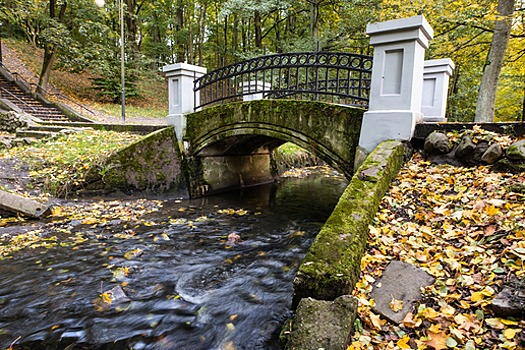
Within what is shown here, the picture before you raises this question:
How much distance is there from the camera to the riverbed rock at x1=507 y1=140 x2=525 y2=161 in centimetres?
357

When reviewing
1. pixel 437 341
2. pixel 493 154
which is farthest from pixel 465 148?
pixel 437 341

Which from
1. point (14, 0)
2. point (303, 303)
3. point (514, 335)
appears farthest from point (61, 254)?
point (14, 0)

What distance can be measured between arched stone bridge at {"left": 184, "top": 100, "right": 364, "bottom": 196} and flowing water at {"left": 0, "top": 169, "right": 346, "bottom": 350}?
5.75ft

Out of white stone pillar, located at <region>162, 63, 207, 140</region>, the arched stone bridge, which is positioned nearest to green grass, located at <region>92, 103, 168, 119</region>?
white stone pillar, located at <region>162, 63, 207, 140</region>

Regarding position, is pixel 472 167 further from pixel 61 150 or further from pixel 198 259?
pixel 61 150

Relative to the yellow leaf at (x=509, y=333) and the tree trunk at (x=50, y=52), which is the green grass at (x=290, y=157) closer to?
the yellow leaf at (x=509, y=333)

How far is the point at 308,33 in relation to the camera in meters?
17.3

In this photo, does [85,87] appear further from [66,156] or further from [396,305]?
[396,305]

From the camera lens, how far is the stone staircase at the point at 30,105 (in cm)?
1302

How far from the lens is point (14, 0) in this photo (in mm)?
11352

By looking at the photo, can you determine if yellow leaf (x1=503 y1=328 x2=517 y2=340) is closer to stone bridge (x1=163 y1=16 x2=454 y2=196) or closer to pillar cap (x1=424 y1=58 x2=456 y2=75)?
stone bridge (x1=163 y1=16 x2=454 y2=196)

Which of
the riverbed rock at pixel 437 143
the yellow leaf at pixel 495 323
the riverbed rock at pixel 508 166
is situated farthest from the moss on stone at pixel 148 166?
the yellow leaf at pixel 495 323

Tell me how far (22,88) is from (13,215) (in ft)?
42.3

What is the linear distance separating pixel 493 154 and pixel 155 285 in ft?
14.4
